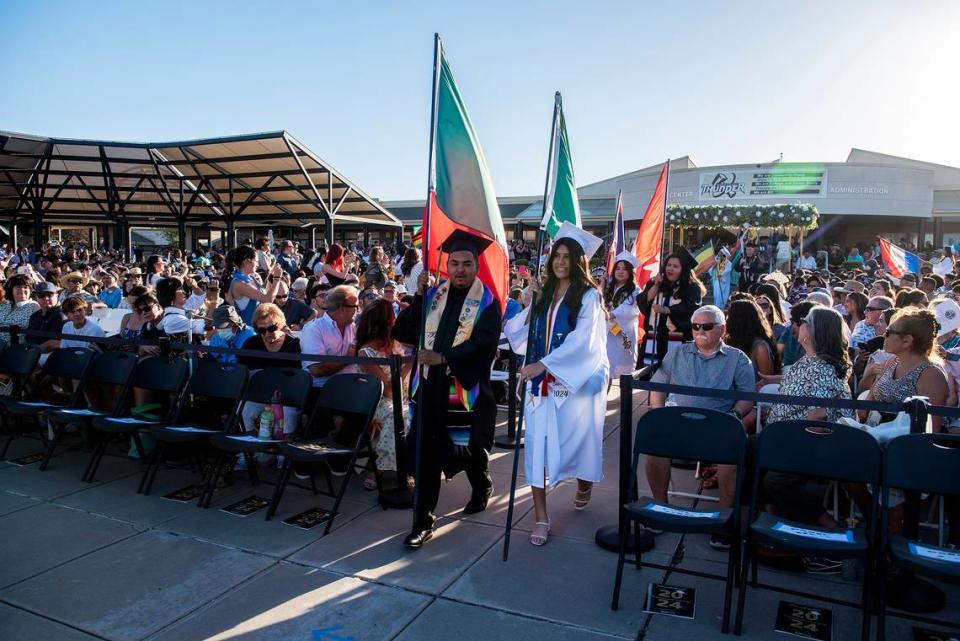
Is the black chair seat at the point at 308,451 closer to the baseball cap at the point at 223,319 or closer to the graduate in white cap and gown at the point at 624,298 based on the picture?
the baseball cap at the point at 223,319

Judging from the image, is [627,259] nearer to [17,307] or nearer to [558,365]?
[558,365]

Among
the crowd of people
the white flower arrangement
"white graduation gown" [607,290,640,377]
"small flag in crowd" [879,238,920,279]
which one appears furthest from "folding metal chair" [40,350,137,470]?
the white flower arrangement

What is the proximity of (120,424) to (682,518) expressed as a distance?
4.19 metres

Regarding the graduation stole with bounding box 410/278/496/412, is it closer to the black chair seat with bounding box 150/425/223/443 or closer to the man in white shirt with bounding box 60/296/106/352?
the black chair seat with bounding box 150/425/223/443

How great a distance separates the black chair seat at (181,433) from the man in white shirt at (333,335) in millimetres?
905

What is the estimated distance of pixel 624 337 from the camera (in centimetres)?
632

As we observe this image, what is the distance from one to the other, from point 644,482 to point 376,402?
88.9 inches

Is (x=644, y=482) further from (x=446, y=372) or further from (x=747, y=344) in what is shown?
(x=446, y=372)

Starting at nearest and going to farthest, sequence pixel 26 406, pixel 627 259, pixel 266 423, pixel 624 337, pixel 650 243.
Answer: pixel 266 423 < pixel 26 406 < pixel 624 337 < pixel 627 259 < pixel 650 243

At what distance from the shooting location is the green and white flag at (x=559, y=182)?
179 inches

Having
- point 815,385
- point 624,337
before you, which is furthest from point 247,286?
point 815,385

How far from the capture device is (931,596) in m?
3.22

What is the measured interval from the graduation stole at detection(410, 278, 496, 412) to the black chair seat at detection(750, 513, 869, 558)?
6.04 feet

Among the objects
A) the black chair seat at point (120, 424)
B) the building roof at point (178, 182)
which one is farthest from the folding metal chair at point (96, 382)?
the building roof at point (178, 182)
